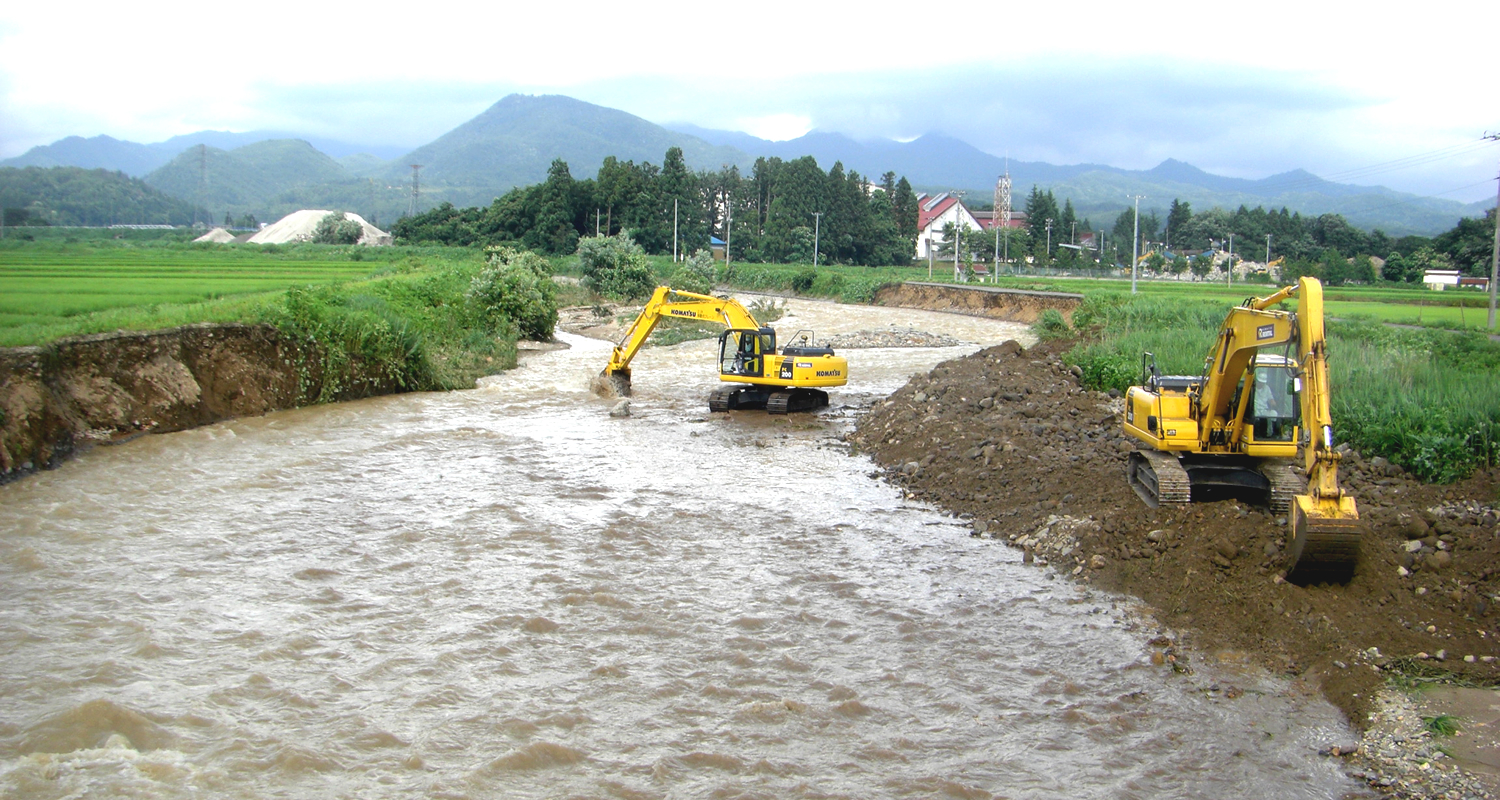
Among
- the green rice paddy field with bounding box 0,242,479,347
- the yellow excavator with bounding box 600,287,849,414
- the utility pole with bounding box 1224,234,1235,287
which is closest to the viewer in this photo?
the green rice paddy field with bounding box 0,242,479,347

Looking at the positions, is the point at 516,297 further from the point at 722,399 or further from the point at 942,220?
the point at 942,220

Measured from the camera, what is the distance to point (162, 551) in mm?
11711

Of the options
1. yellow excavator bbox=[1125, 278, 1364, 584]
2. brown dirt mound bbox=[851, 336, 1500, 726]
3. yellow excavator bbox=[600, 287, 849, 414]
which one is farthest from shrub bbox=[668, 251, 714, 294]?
yellow excavator bbox=[1125, 278, 1364, 584]

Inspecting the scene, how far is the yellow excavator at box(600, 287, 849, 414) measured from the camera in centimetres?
2211

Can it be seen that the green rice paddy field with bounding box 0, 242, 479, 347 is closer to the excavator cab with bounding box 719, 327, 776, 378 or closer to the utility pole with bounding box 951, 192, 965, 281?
the excavator cab with bounding box 719, 327, 776, 378

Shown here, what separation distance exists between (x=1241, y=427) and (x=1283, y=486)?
765 millimetres

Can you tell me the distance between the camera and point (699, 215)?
10775 centimetres

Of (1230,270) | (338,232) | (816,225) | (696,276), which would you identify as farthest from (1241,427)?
(338,232)

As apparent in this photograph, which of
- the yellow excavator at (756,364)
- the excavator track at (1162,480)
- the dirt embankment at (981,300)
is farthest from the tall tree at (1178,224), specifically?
the excavator track at (1162,480)

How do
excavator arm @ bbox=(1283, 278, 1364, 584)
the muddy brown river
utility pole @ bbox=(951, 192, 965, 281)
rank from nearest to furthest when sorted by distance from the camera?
1. the muddy brown river
2. excavator arm @ bbox=(1283, 278, 1364, 584)
3. utility pole @ bbox=(951, 192, 965, 281)

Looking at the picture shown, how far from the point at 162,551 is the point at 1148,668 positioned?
35.7 feet

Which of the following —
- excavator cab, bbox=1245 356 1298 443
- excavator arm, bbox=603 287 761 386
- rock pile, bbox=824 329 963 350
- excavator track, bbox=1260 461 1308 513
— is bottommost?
excavator track, bbox=1260 461 1308 513

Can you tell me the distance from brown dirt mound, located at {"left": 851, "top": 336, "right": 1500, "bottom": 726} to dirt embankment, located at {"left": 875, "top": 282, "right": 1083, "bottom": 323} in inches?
1128

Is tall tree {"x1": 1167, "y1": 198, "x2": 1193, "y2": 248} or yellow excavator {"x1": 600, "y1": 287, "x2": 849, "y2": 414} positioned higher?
tall tree {"x1": 1167, "y1": 198, "x2": 1193, "y2": 248}
